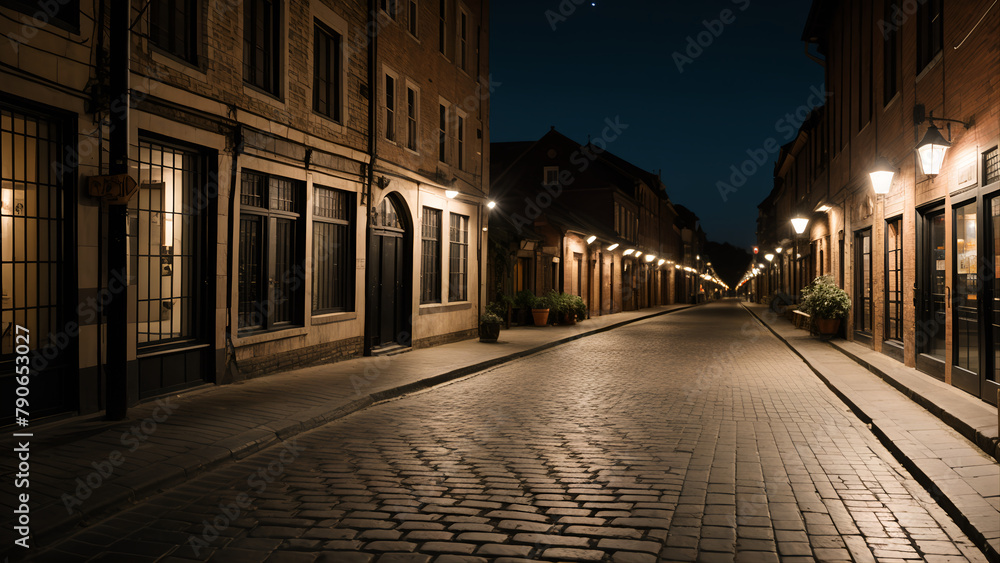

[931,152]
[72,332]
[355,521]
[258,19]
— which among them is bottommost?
[355,521]

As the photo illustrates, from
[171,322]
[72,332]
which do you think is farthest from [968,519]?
[171,322]

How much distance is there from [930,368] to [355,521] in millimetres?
9555

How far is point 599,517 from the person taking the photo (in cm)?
457

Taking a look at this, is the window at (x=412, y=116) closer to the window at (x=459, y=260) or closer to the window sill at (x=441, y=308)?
the window at (x=459, y=260)

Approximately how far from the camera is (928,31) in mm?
10742

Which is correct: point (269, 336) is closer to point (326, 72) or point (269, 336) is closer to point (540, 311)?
point (326, 72)

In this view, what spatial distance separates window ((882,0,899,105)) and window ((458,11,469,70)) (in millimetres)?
9987

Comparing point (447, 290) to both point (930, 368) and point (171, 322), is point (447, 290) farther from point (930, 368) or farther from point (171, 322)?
point (930, 368)

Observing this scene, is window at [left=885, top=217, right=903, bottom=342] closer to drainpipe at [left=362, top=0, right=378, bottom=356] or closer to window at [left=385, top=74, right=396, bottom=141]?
drainpipe at [left=362, top=0, right=378, bottom=356]

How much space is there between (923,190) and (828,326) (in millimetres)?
8030

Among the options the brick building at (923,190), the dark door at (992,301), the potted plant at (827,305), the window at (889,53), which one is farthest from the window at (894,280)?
the dark door at (992,301)

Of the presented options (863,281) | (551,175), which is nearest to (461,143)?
(863,281)

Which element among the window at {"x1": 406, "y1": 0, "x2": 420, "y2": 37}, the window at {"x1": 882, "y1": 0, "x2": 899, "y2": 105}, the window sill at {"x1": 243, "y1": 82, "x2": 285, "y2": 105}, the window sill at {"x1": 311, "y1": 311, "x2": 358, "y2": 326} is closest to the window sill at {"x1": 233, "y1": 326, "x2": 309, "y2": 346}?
the window sill at {"x1": 311, "y1": 311, "x2": 358, "y2": 326}

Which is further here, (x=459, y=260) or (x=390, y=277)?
(x=459, y=260)
